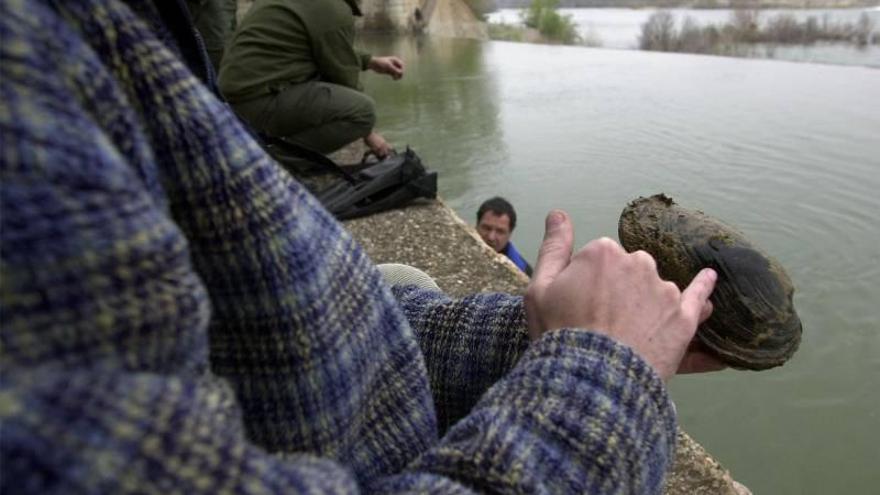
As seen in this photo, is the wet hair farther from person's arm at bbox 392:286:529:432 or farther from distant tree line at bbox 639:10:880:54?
distant tree line at bbox 639:10:880:54

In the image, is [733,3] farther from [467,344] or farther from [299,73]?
[467,344]

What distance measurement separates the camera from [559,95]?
38.3 ft

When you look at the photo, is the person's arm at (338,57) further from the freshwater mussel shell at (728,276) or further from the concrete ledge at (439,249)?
the freshwater mussel shell at (728,276)

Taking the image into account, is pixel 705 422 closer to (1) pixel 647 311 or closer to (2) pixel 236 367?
(1) pixel 647 311

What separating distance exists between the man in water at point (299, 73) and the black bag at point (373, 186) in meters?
0.23

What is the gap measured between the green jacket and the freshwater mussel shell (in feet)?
10.7

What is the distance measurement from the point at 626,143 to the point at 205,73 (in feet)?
26.9

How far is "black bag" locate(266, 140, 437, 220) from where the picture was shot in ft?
13.3

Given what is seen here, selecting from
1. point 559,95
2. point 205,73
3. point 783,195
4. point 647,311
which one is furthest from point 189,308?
point 559,95

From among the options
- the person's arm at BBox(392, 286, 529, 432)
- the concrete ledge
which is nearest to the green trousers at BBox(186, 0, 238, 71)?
the concrete ledge

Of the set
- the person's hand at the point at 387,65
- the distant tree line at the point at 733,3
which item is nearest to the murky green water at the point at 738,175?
the person's hand at the point at 387,65

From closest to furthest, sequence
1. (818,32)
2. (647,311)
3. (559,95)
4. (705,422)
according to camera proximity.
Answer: (647,311)
(705,422)
(559,95)
(818,32)

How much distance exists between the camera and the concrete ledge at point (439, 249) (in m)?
3.29

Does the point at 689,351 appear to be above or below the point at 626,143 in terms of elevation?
above
